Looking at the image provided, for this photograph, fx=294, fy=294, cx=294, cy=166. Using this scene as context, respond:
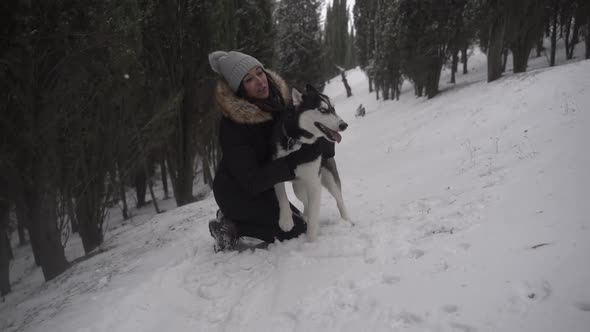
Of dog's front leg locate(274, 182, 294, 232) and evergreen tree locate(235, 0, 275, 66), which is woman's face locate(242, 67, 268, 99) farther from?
evergreen tree locate(235, 0, 275, 66)

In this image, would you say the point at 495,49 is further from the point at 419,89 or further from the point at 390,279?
the point at 390,279

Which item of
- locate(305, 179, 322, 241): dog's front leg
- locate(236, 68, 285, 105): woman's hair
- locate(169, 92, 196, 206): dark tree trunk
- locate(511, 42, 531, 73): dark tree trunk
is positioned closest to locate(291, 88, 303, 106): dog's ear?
locate(236, 68, 285, 105): woman's hair

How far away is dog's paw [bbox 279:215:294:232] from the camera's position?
3127 mm

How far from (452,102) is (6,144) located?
12.5 meters

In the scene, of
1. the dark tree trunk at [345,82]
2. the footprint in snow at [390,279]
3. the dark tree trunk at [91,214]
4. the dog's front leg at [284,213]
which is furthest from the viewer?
the dark tree trunk at [345,82]

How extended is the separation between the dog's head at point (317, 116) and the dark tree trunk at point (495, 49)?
11.2 meters

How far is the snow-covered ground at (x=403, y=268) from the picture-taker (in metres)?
1.75

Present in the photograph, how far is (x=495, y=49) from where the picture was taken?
11.0 metres

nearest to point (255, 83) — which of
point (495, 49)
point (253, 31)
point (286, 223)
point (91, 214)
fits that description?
point (286, 223)

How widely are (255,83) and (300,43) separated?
2082 centimetres

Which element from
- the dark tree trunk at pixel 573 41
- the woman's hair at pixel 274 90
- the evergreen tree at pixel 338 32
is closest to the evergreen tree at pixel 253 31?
the woman's hair at pixel 274 90

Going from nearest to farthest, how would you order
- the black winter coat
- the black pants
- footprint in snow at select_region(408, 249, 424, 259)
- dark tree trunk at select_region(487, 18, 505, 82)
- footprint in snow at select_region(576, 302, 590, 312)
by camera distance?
1. footprint in snow at select_region(576, 302, 590, 312)
2. footprint in snow at select_region(408, 249, 424, 259)
3. the black winter coat
4. the black pants
5. dark tree trunk at select_region(487, 18, 505, 82)

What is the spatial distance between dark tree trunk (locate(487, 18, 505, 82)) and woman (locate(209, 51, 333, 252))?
1103 cm

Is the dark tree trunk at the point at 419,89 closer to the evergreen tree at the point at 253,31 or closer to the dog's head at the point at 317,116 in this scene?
the evergreen tree at the point at 253,31
